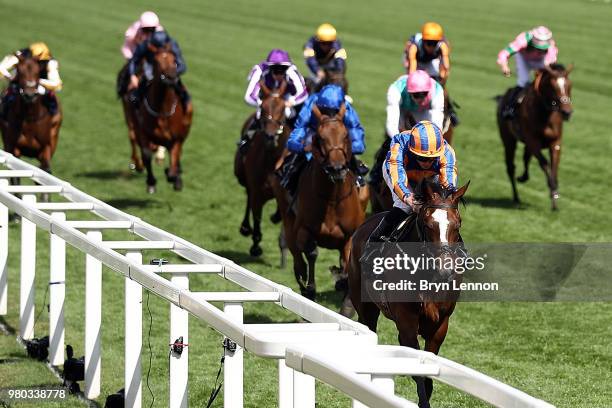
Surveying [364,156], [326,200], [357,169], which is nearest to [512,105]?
[364,156]

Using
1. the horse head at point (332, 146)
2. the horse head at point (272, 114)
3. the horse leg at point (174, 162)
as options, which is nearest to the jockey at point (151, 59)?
the horse leg at point (174, 162)

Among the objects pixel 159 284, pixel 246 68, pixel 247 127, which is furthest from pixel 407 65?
pixel 246 68

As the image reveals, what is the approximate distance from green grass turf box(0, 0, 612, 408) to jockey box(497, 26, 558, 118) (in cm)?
139

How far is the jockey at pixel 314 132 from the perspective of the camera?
32.6 ft

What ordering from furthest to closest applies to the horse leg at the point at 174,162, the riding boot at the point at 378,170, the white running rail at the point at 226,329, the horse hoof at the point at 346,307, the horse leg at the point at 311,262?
the horse leg at the point at 174,162 < the riding boot at the point at 378,170 < the horse leg at the point at 311,262 < the horse hoof at the point at 346,307 < the white running rail at the point at 226,329

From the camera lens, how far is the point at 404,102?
36.1 feet

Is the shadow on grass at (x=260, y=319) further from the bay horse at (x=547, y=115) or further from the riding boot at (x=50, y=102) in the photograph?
the riding boot at (x=50, y=102)

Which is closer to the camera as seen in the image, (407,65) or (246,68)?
(407,65)

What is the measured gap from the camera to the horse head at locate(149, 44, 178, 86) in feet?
50.8

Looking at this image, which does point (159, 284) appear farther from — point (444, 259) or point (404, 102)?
point (404, 102)

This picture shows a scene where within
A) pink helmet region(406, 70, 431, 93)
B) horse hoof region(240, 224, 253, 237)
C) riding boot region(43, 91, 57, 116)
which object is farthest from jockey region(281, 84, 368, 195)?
riding boot region(43, 91, 57, 116)

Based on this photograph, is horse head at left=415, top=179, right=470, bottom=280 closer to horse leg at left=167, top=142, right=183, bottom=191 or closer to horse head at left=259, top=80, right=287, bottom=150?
horse head at left=259, top=80, right=287, bottom=150

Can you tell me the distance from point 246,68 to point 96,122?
5312mm

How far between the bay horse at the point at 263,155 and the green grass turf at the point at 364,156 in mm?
467
